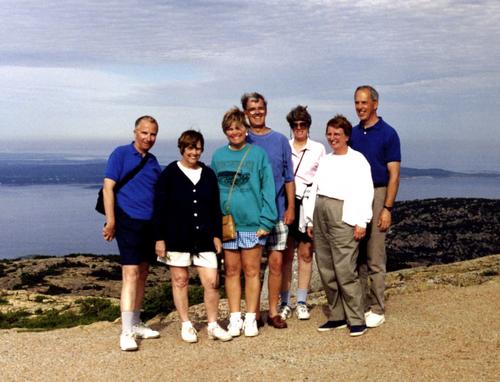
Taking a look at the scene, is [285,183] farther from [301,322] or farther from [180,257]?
[301,322]

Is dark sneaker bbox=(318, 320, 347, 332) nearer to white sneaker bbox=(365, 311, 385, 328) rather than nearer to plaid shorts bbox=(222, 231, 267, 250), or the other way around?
white sneaker bbox=(365, 311, 385, 328)

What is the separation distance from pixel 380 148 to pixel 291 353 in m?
2.52

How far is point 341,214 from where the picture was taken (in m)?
7.52

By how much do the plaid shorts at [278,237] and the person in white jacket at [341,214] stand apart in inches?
13.7

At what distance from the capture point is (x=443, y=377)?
6664 millimetres

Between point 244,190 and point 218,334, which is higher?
point 244,190

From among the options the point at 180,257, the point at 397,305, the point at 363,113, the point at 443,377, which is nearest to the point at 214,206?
the point at 180,257

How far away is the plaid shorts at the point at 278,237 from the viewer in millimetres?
7742

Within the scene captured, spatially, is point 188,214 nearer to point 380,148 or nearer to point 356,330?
point 380,148

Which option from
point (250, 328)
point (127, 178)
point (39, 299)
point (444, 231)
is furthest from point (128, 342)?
point (444, 231)

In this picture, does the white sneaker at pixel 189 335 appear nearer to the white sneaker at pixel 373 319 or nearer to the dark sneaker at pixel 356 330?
the dark sneaker at pixel 356 330

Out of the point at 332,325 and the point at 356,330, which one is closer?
the point at 356,330

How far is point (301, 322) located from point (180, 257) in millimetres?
2129

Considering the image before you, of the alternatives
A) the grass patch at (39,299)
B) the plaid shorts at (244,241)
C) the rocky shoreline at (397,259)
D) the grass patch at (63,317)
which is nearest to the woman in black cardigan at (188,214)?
the plaid shorts at (244,241)
